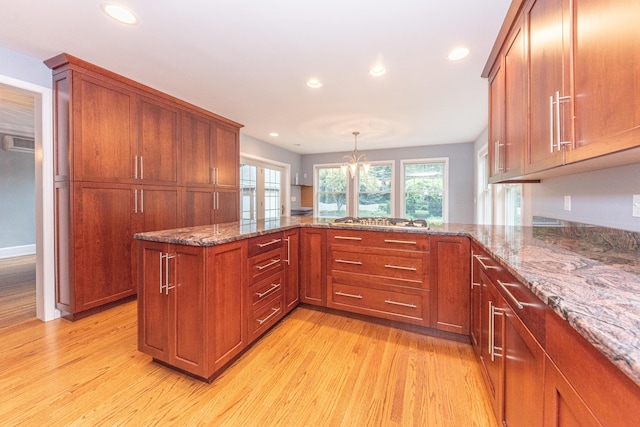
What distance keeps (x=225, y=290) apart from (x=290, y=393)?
2.39 ft

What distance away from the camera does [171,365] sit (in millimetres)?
1771

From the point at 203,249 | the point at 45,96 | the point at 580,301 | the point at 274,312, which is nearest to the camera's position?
the point at 580,301

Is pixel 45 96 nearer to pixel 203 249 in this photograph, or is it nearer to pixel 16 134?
pixel 203 249


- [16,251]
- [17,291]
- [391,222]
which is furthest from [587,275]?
[16,251]

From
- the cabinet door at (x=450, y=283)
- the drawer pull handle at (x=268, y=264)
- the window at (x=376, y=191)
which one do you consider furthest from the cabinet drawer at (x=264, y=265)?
the window at (x=376, y=191)

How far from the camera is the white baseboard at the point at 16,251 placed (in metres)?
5.00

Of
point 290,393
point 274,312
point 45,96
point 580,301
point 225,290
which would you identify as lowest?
point 290,393

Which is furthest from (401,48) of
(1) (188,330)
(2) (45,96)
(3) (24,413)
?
(3) (24,413)

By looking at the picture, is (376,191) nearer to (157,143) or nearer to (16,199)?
(157,143)

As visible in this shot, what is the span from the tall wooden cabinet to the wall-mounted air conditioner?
427 centimetres

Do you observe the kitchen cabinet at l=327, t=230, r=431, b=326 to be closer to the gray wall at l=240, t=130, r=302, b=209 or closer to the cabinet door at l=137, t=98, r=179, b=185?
the cabinet door at l=137, t=98, r=179, b=185

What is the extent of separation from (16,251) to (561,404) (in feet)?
25.9

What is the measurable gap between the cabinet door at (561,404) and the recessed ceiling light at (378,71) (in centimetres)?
251

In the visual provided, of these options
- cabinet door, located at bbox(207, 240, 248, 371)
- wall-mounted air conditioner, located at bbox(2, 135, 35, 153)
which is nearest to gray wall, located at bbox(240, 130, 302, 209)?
cabinet door, located at bbox(207, 240, 248, 371)
